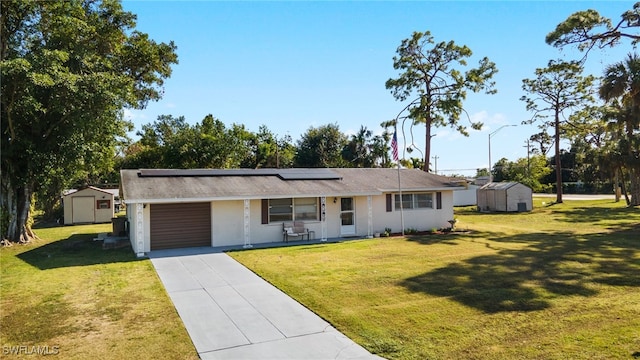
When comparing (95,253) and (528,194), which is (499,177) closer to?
(528,194)

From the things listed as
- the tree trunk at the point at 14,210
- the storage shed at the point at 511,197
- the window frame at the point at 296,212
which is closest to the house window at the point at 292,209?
the window frame at the point at 296,212

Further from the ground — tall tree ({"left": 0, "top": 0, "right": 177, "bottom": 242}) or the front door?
tall tree ({"left": 0, "top": 0, "right": 177, "bottom": 242})

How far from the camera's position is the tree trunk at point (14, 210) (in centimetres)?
1738

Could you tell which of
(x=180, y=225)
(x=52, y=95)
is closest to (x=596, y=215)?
(x=180, y=225)

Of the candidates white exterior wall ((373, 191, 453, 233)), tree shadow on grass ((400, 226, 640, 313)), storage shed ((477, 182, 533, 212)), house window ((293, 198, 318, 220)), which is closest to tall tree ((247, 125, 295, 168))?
storage shed ((477, 182, 533, 212))

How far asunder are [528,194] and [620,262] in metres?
21.6

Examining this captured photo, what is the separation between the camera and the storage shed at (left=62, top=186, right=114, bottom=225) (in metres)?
26.9

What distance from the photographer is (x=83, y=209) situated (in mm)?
27312

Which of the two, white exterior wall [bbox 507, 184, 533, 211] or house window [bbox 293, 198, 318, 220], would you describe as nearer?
house window [bbox 293, 198, 318, 220]

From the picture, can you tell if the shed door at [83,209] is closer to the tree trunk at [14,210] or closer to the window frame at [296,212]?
the tree trunk at [14,210]

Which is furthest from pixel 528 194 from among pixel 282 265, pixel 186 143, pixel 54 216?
pixel 54 216

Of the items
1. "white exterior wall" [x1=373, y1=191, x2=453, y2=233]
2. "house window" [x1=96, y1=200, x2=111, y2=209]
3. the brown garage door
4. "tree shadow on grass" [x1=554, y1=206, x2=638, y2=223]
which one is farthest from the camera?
"house window" [x1=96, y1=200, x2=111, y2=209]

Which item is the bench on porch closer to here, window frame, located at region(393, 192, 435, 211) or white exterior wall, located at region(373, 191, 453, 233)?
white exterior wall, located at region(373, 191, 453, 233)

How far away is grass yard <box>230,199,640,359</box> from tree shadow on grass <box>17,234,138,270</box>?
13.8 feet
